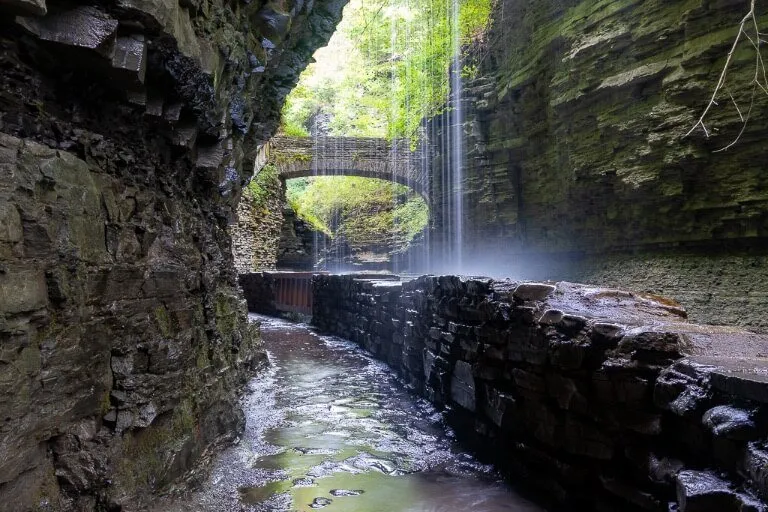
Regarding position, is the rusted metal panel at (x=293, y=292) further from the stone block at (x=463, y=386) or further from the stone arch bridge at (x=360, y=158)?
the stone block at (x=463, y=386)

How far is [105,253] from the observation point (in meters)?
2.60

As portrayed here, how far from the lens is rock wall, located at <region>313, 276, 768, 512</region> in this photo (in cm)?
187

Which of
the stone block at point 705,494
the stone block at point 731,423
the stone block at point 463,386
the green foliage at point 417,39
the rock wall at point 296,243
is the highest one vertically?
the green foliage at point 417,39

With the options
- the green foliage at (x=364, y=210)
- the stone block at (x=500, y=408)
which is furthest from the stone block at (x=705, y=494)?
the green foliage at (x=364, y=210)

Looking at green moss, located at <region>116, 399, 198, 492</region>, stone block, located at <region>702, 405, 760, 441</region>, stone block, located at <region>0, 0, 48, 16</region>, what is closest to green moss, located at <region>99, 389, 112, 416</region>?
green moss, located at <region>116, 399, 198, 492</region>

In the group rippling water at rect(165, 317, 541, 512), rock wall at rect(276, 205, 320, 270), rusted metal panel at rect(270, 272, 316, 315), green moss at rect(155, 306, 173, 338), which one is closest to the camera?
green moss at rect(155, 306, 173, 338)

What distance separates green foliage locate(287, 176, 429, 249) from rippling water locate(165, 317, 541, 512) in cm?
1771

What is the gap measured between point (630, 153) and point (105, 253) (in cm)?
704

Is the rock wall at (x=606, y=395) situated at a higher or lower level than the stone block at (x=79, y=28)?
lower

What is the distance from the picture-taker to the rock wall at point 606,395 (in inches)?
73.5

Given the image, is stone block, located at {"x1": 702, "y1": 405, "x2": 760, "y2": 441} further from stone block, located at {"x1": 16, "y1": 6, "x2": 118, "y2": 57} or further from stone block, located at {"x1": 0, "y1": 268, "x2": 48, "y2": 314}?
stone block, located at {"x1": 16, "y1": 6, "x2": 118, "y2": 57}

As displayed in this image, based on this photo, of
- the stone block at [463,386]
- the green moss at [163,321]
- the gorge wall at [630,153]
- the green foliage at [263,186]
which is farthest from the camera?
the green foliage at [263,186]

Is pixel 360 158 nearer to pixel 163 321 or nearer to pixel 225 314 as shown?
pixel 225 314

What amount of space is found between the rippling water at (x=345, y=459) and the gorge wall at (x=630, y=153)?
425 cm
